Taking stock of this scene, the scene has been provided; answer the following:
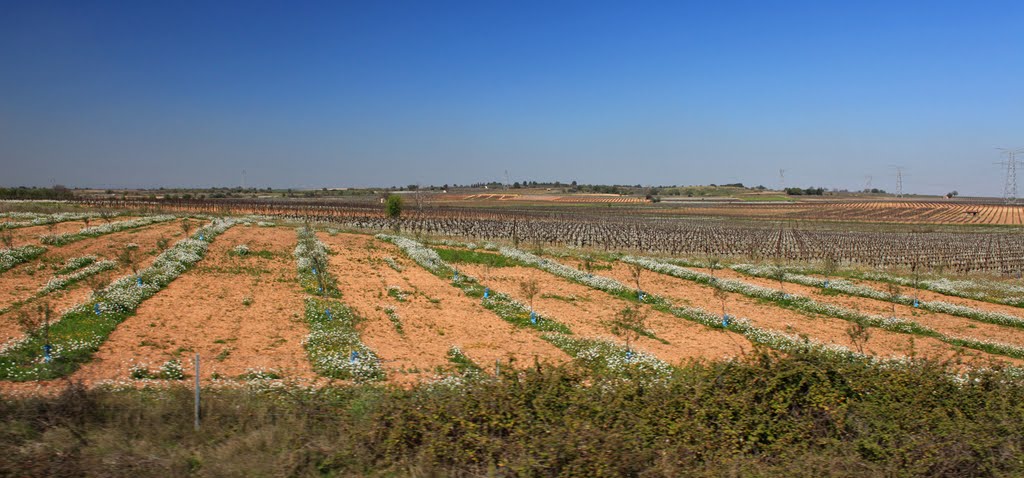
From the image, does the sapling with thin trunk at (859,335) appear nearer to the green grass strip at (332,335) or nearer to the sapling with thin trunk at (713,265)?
the green grass strip at (332,335)

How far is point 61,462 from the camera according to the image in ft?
20.7

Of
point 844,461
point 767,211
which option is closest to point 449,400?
point 844,461

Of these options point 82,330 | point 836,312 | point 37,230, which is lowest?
point 836,312

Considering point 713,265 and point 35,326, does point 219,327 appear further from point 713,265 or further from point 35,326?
point 713,265

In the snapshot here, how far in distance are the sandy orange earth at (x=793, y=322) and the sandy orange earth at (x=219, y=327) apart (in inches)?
652

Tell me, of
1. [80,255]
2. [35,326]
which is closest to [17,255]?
[80,255]

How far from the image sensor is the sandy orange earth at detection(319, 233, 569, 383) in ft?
51.2

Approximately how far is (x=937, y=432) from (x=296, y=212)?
77554mm

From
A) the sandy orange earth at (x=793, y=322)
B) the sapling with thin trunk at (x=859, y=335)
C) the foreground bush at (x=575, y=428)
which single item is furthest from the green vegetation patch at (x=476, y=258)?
the foreground bush at (x=575, y=428)

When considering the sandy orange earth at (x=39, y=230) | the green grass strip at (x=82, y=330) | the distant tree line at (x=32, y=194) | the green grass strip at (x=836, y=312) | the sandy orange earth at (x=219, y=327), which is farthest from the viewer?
the distant tree line at (x=32, y=194)

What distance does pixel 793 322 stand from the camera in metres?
22.5

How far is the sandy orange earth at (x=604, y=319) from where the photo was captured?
1761 cm

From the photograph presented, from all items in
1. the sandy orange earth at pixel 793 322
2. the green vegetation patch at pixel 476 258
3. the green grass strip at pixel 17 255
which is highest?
the green grass strip at pixel 17 255

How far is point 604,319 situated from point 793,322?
7.89 m
